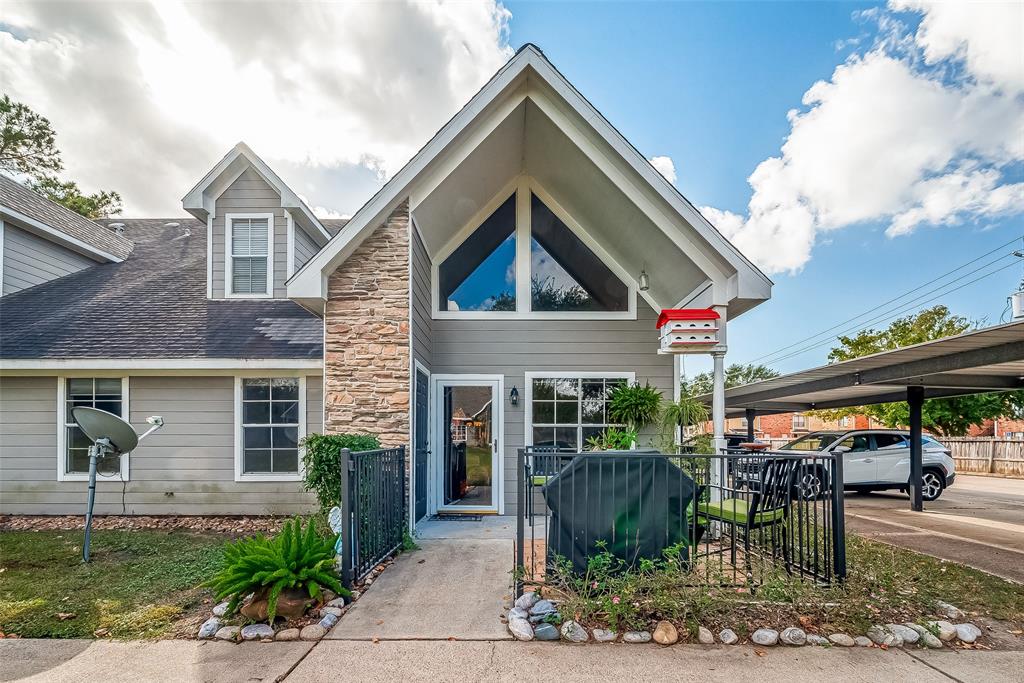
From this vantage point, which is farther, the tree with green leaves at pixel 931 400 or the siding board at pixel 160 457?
the tree with green leaves at pixel 931 400

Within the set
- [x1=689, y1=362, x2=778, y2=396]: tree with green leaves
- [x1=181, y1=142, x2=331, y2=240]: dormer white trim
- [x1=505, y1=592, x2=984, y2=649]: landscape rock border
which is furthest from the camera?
[x1=689, y1=362, x2=778, y2=396]: tree with green leaves

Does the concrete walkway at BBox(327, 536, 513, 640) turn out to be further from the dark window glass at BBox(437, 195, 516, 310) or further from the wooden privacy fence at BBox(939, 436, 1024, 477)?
the wooden privacy fence at BBox(939, 436, 1024, 477)

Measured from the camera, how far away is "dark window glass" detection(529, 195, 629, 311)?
7.44 metres

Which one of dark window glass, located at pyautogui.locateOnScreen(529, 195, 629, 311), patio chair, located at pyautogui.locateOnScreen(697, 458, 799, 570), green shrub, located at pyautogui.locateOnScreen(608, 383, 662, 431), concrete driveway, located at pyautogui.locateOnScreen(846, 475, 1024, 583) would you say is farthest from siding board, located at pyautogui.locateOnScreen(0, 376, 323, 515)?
concrete driveway, located at pyautogui.locateOnScreen(846, 475, 1024, 583)

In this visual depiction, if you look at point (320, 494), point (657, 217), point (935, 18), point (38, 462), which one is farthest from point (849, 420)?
point (38, 462)

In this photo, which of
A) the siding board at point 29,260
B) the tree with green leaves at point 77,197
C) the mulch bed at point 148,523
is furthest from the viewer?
the tree with green leaves at point 77,197

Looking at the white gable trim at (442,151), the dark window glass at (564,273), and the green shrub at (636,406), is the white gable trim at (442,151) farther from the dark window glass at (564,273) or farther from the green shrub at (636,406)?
the green shrub at (636,406)

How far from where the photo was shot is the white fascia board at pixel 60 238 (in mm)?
8008

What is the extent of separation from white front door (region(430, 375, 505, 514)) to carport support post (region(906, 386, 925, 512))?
288 inches

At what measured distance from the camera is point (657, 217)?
19.1ft

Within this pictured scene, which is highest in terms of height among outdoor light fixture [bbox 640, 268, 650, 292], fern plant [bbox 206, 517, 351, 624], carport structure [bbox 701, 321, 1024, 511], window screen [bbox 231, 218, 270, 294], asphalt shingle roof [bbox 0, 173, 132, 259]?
asphalt shingle roof [bbox 0, 173, 132, 259]

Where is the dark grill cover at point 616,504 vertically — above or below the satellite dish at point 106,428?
→ below

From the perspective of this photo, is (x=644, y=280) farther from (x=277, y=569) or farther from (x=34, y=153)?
(x=34, y=153)

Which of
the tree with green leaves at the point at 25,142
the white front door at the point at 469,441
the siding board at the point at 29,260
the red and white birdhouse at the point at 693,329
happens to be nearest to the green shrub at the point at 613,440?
the white front door at the point at 469,441
